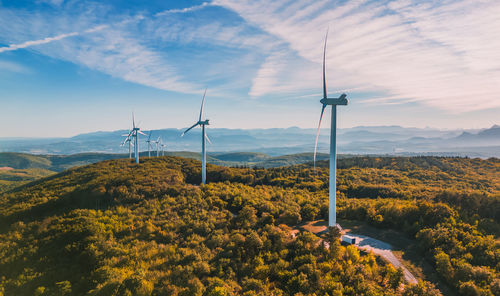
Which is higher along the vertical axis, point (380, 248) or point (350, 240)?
point (350, 240)

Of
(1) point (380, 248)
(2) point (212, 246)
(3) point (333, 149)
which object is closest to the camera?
(2) point (212, 246)

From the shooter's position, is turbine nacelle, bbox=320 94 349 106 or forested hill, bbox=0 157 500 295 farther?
turbine nacelle, bbox=320 94 349 106

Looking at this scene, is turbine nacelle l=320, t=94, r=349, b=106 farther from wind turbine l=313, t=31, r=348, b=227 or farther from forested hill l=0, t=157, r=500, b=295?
forested hill l=0, t=157, r=500, b=295

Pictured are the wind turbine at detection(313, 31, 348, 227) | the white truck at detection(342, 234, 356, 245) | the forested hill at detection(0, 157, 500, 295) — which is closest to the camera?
the forested hill at detection(0, 157, 500, 295)

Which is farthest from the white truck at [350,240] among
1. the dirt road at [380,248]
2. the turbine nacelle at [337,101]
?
the turbine nacelle at [337,101]

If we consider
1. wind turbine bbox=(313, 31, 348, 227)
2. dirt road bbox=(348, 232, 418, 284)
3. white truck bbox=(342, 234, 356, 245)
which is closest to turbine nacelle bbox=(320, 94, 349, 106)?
wind turbine bbox=(313, 31, 348, 227)

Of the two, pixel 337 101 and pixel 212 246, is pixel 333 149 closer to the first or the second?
pixel 337 101

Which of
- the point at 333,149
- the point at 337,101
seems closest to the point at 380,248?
the point at 333,149

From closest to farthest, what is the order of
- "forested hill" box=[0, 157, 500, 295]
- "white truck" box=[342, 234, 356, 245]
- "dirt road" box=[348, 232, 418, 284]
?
"forested hill" box=[0, 157, 500, 295] → "dirt road" box=[348, 232, 418, 284] → "white truck" box=[342, 234, 356, 245]

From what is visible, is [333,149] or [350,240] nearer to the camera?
[350,240]
